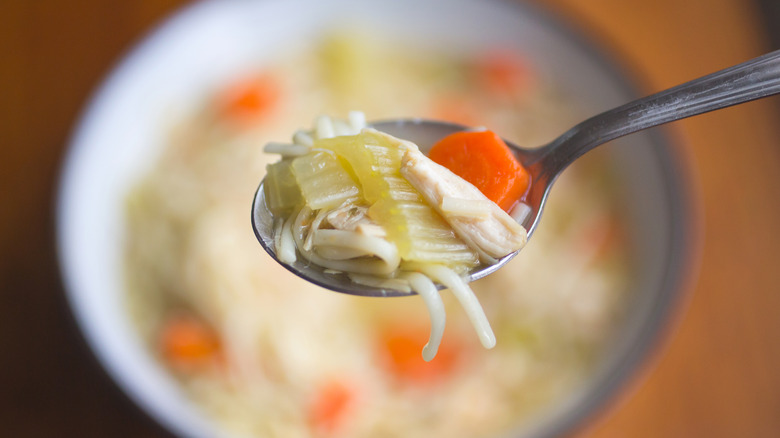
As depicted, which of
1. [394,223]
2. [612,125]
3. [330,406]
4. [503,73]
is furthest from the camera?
[503,73]


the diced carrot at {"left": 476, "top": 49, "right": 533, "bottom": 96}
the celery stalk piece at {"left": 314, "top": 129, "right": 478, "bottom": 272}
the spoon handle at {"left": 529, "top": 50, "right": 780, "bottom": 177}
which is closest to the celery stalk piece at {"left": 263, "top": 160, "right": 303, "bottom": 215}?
the celery stalk piece at {"left": 314, "top": 129, "right": 478, "bottom": 272}

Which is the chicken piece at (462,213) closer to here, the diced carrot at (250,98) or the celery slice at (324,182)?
the celery slice at (324,182)

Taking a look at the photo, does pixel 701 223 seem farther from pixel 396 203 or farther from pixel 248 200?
pixel 248 200

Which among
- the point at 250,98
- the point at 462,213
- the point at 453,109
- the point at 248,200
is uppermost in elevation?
the point at 250,98

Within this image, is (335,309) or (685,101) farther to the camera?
(335,309)

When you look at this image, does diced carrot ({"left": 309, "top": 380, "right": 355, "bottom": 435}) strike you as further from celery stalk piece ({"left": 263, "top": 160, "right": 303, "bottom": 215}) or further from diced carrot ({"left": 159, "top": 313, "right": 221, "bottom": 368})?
celery stalk piece ({"left": 263, "top": 160, "right": 303, "bottom": 215})

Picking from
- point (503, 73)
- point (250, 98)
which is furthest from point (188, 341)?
point (503, 73)
